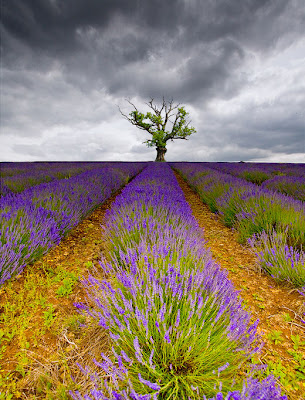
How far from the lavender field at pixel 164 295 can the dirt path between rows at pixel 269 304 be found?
1.3 inches

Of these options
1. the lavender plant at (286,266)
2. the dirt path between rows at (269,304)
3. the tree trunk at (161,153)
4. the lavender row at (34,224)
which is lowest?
the dirt path between rows at (269,304)

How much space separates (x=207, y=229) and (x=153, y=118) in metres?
23.7

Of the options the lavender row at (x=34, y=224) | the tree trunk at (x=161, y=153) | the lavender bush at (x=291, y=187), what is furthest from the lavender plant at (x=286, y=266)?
the tree trunk at (x=161, y=153)

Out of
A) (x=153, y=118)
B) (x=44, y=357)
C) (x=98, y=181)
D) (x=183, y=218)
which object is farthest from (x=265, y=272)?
(x=153, y=118)

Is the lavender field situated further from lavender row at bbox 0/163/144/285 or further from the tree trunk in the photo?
the tree trunk

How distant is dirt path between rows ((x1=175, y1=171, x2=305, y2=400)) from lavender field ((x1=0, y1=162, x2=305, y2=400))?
3cm

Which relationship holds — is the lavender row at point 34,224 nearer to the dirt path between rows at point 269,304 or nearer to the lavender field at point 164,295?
the lavender field at point 164,295

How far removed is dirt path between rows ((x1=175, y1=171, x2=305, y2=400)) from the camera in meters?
1.29

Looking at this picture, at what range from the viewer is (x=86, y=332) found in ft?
4.79

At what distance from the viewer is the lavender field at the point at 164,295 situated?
0.94 m

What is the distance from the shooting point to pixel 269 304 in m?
1.82

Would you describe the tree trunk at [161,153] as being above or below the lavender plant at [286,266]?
above

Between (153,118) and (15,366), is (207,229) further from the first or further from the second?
(153,118)

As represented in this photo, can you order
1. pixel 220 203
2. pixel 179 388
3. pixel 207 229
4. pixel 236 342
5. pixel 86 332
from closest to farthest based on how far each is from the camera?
pixel 179 388
pixel 236 342
pixel 86 332
pixel 207 229
pixel 220 203
